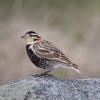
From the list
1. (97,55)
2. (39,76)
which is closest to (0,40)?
(97,55)

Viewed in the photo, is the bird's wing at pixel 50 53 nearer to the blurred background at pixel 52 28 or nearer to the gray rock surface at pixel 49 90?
the gray rock surface at pixel 49 90

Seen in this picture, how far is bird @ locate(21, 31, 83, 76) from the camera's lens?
15.1m

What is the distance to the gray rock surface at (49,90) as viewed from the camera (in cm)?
1383

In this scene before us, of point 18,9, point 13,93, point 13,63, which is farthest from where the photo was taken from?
point 18,9

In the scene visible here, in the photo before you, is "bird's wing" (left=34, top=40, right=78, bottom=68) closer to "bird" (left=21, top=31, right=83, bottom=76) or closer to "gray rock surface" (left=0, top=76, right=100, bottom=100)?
"bird" (left=21, top=31, right=83, bottom=76)

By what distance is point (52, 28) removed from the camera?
26.2 metres

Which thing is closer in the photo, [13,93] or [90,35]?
[13,93]

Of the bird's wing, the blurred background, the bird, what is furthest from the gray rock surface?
the blurred background

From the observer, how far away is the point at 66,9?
27.0 meters

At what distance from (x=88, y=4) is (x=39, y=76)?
41.7ft

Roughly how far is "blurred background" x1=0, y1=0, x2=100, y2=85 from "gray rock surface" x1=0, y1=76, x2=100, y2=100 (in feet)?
32.2

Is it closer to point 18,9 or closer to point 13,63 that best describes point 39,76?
point 13,63

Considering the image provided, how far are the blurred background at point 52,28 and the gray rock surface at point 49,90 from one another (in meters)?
9.82

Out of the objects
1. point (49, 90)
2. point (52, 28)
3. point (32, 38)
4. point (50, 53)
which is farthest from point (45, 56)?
point (52, 28)
